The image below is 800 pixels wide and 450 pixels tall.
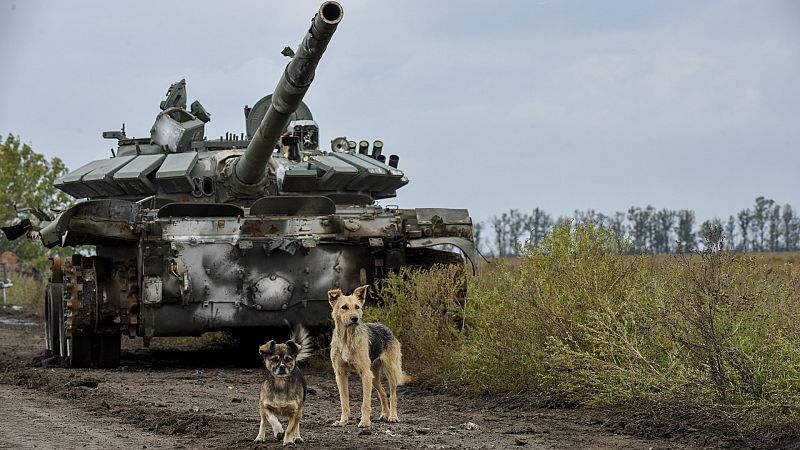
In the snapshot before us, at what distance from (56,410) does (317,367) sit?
4.43 metres

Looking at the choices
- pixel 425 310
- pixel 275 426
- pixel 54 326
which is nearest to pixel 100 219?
pixel 54 326

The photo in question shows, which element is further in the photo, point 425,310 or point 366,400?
point 425,310

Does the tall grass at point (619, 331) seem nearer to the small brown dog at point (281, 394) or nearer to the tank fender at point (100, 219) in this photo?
the small brown dog at point (281, 394)

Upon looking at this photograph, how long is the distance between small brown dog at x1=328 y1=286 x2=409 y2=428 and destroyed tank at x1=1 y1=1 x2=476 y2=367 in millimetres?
3702

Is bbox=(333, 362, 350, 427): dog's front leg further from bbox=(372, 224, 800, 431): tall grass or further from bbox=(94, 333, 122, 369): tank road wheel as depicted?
bbox=(94, 333, 122, 369): tank road wheel

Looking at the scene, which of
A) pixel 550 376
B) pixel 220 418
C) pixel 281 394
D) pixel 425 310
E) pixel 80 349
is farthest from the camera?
pixel 80 349

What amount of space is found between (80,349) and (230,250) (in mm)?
2161

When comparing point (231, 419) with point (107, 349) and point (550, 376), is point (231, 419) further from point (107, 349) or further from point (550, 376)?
point (107, 349)

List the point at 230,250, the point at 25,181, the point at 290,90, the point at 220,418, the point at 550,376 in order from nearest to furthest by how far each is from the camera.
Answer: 1. the point at 220,418
2. the point at 550,376
3. the point at 290,90
4. the point at 230,250
5. the point at 25,181

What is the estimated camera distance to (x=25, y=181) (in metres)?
38.6

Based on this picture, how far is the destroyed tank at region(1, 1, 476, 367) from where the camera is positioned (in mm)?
13492

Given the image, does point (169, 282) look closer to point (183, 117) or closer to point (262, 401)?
point (183, 117)

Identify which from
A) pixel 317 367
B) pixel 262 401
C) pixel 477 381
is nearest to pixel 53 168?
pixel 317 367

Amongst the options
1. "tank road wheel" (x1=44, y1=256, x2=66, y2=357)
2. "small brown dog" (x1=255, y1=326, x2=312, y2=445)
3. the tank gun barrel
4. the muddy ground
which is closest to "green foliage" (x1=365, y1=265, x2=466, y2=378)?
the muddy ground
